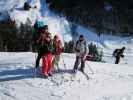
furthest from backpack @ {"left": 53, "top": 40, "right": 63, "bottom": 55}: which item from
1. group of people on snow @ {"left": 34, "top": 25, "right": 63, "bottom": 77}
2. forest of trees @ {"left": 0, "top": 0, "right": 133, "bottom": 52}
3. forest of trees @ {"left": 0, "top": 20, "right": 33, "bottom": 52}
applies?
forest of trees @ {"left": 0, "top": 0, "right": 133, "bottom": 52}

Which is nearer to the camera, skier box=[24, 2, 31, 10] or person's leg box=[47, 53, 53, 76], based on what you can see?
person's leg box=[47, 53, 53, 76]

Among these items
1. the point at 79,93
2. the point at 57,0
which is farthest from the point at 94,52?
the point at 57,0

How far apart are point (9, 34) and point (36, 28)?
2526 cm

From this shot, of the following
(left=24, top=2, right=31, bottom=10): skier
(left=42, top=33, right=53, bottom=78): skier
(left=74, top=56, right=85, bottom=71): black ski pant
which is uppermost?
(left=24, top=2, right=31, bottom=10): skier

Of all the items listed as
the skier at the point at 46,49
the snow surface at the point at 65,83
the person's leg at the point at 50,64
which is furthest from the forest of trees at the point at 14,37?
the skier at the point at 46,49

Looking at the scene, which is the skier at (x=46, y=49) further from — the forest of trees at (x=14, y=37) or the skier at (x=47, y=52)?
the forest of trees at (x=14, y=37)

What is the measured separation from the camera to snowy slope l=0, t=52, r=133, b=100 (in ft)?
59.5

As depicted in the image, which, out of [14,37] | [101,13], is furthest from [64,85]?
[101,13]

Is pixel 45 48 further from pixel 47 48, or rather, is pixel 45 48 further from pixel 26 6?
pixel 26 6

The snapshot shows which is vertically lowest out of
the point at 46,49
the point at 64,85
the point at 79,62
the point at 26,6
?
the point at 64,85

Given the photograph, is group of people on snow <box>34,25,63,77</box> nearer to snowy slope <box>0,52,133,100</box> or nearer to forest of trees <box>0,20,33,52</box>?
snowy slope <box>0,52,133,100</box>

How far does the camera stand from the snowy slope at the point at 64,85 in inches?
714

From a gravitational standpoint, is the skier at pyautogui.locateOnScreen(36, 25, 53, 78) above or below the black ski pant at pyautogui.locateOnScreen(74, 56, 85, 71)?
above

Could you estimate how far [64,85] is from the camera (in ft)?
62.3
